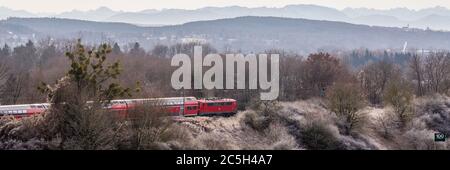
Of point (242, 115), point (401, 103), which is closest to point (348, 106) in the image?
point (401, 103)

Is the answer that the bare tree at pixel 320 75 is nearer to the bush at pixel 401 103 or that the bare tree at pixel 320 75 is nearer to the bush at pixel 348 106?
the bush at pixel 401 103

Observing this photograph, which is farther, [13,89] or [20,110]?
[13,89]

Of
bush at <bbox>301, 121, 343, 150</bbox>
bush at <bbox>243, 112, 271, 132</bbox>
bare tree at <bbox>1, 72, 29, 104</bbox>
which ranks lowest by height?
bush at <bbox>301, 121, 343, 150</bbox>

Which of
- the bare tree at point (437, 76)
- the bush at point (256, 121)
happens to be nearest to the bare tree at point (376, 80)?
the bare tree at point (437, 76)

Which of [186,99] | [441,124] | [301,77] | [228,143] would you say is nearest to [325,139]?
[228,143]

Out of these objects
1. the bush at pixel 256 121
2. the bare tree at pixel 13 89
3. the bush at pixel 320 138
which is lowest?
the bush at pixel 320 138

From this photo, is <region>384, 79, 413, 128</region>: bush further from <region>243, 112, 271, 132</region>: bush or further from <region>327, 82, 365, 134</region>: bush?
<region>243, 112, 271, 132</region>: bush

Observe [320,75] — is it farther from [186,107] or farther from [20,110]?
[20,110]

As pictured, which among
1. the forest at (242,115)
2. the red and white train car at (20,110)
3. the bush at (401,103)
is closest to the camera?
the forest at (242,115)

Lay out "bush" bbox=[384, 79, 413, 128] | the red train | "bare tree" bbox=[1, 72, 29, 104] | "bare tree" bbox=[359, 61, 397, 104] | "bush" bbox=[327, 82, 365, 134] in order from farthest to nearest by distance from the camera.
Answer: "bare tree" bbox=[359, 61, 397, 104] < "bare tree" bbox=[1, 72, 29, 104] < "bush" bbox=[384, 79, 413, 128] < "bush" bbox=[327, 82, 365, 134] < the red train

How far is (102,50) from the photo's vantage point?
91.1 feet

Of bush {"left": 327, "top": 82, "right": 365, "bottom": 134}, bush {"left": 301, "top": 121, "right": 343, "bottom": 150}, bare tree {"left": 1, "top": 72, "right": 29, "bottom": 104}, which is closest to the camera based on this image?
bush {"left": 301, "top": 121, "right": 343, "bottom": 150}

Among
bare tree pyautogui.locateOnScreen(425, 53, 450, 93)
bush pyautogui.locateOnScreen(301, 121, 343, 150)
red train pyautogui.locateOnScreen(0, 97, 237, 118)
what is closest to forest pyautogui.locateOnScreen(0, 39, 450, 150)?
bush pyautogui.locateOnScreen(301, 121, 343, 150)
